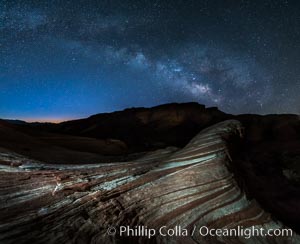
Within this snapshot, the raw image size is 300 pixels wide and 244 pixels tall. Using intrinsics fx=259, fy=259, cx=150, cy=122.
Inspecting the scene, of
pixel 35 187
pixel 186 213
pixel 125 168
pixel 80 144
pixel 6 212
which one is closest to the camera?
pixel 6 212

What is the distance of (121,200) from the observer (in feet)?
15.9

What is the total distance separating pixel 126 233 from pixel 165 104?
39288 mm

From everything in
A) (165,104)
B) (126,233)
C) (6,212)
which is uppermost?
(165,104)

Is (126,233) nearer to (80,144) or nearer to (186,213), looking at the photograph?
(186,213)

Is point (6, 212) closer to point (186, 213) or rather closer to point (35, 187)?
point (35, 187)

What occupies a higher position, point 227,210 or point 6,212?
point 6,212

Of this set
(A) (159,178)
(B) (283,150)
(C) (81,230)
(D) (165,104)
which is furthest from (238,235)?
(D) (165,104)

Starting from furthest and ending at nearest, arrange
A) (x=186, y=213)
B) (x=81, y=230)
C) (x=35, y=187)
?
(x=35, y=187), (x=186, y=213), (x=81, y=230)

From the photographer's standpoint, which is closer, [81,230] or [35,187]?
[81,230]

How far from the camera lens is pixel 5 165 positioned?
5.98m

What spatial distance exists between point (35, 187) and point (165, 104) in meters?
38.4

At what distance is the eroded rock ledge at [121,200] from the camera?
3.99m

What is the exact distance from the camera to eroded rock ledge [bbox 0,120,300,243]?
3.99 m

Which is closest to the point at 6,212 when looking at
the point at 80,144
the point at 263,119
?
the point at 80,144
